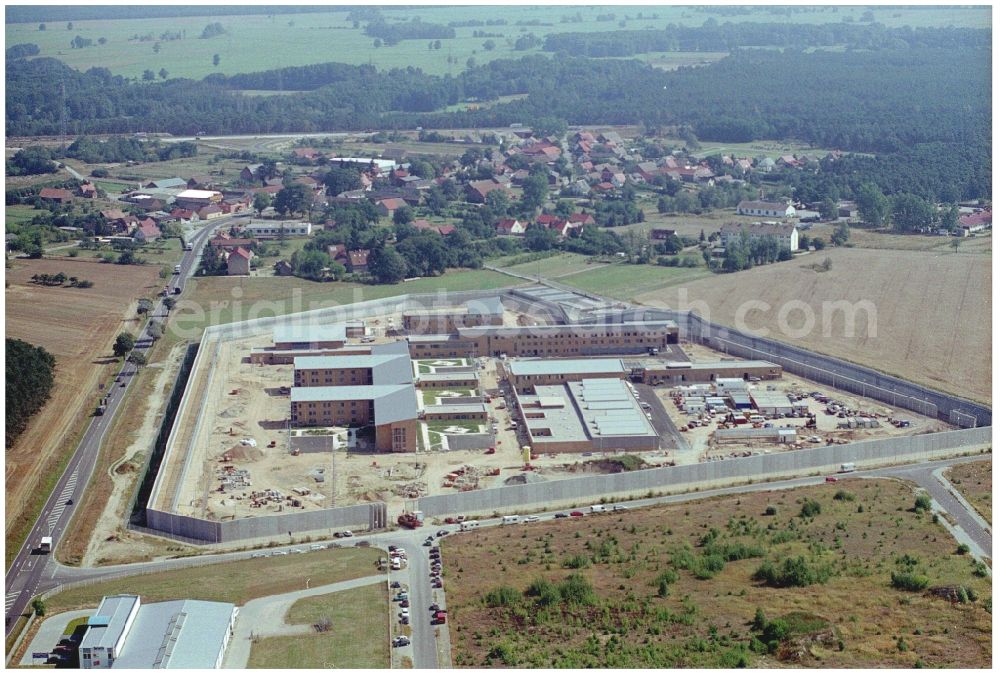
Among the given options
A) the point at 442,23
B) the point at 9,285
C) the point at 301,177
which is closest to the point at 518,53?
the point at 442,23

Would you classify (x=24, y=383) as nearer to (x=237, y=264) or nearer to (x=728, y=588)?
(x=237, y=264)

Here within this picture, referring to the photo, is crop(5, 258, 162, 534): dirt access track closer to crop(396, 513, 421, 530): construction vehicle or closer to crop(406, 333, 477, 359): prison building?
crop(396, 513, 421, 530): construction vehicle

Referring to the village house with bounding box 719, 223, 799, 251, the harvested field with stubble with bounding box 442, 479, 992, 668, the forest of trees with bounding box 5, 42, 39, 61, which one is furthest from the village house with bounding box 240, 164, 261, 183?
the harvested field with stubble with bounding box 442, 479, 992, 668

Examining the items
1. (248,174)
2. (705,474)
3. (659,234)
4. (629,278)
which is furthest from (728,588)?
(248,174)

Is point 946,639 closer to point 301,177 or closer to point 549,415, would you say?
point 549,415

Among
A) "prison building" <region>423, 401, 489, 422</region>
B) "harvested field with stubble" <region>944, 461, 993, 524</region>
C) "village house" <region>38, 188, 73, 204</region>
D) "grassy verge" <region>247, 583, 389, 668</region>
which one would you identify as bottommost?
"harvested field with stubble" <region>944, 461, 993, 524</region>
